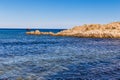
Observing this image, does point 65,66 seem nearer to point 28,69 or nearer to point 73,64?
point 73,64

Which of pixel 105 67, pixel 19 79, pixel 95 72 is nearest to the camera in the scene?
pixel 19 79

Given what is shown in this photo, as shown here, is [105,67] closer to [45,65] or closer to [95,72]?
[95,72]

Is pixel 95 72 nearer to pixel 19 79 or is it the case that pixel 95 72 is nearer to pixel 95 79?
pixel 95 79

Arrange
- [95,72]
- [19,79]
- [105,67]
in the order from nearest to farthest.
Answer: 1. [19,79]
2. [95,72]
3. [105,67]

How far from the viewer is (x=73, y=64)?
3164cm

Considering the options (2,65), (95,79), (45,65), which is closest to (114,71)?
(95,79)

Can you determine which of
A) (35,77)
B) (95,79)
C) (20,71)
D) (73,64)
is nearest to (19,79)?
(35,77)

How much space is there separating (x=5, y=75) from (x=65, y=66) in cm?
811

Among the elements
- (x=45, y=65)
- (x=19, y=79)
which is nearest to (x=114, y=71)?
(x=45, y=65)

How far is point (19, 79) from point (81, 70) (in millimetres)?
7491

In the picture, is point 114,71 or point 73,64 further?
point 73,64

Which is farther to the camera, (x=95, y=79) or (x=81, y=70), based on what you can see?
(x=81, y=70)

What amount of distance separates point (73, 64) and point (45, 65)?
358 centimetres

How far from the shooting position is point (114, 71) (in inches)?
1071
